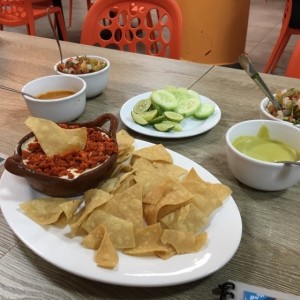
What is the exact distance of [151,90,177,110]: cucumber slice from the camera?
1055mm

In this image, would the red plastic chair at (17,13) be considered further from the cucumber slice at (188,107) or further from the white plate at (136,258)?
the white plate at (136,258)

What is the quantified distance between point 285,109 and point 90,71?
24.2 inches

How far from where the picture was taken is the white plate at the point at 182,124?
39.0 inches

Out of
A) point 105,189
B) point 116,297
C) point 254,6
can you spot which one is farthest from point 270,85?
point 254,6

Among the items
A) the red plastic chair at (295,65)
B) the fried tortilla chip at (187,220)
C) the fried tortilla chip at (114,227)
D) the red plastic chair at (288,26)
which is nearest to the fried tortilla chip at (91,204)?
the fried tortilla chip at (114,227)

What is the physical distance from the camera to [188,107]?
108 centimetres

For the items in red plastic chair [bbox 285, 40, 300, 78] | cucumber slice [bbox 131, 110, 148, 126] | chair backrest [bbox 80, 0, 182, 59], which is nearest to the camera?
cucumber slice [bbox 131, 110, 148, 126]

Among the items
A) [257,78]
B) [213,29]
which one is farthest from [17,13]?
[257,78]

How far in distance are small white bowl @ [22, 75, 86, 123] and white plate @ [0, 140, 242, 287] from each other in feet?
1.18

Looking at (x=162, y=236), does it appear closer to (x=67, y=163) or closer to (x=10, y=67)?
(x=67, y=163)

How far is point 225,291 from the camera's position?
0.58 m

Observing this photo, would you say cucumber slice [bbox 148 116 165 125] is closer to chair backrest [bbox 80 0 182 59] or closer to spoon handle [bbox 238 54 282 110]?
spoon handle [bbox 238 54 282 110]

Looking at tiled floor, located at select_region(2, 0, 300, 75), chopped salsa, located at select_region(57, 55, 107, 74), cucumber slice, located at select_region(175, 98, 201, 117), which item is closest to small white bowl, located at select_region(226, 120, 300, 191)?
cucumber slice, located at select_region(175, 98, 201, 117)

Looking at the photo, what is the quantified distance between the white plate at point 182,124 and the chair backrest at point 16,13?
2178 mm
